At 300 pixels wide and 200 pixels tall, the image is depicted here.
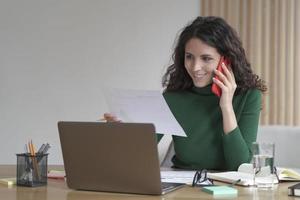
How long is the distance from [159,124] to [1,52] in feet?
8.49

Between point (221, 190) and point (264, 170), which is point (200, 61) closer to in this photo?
point (264, 170)

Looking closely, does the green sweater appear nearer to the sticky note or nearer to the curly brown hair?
the curly brown hair

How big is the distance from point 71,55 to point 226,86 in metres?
2.03

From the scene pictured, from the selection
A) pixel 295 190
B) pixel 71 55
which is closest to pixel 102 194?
pixel 295 190

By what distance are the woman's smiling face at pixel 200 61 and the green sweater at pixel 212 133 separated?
90 mm

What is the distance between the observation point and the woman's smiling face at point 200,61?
205 cm

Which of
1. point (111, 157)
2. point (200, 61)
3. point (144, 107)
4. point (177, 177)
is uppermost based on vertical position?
point (200, 61)

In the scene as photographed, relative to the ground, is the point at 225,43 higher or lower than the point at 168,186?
higher

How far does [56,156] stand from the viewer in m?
3.82

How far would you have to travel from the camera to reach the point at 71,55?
3.79m

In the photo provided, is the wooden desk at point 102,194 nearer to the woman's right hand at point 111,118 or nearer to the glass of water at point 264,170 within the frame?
the glass of water at point 264,170

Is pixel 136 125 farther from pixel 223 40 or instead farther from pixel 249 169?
pixel 223 40

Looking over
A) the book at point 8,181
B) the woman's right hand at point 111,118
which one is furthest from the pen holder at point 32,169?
the woman's right hand at point 111,118

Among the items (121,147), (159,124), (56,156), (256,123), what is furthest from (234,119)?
(56,156)
